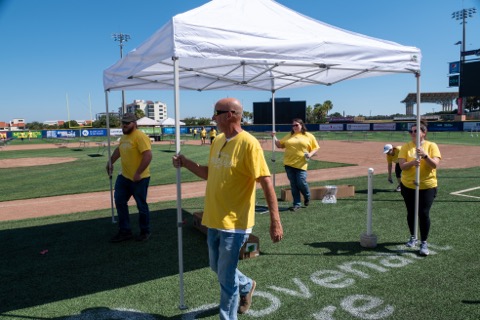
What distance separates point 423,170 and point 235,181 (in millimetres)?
3412

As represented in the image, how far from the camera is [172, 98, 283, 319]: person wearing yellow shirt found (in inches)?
116

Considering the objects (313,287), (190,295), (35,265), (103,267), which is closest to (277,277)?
(313,287)

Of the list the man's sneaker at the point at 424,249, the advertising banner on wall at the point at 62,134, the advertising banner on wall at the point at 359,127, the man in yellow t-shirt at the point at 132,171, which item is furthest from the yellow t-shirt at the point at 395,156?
the advertising banner on wall at the point at 62,134

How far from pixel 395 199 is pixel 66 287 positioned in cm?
759

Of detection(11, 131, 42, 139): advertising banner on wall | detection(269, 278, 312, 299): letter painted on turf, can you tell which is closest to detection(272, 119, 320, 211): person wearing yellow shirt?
detection(269, 278, 312, 299): letter painted on turf

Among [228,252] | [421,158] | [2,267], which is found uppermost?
[421,158]

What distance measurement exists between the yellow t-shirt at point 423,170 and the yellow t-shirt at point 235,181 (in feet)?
10.3

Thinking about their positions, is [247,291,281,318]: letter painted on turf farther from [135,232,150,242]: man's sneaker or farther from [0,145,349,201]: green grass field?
[0,145,349,201]: green grass field

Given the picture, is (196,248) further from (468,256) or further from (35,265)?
(468,256)

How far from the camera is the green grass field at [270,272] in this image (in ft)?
12.1

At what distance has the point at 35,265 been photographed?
503cm

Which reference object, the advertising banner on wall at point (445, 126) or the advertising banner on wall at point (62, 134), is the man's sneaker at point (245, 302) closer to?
the advertising banner on wall at point (445, 126)

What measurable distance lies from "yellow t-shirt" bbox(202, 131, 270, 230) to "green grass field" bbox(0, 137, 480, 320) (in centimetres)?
123

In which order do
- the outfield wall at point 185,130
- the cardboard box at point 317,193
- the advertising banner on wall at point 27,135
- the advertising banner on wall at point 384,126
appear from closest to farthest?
the cardboard box at point 317,193
the outfield wall at point 185,130
the advertising banner on wall at point 27,135
the advertising banner on wall at point 384,126
